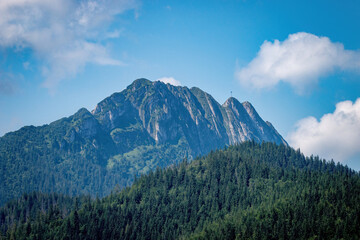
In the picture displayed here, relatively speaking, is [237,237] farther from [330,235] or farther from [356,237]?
[356,237]

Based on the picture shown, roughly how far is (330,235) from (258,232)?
37.4m

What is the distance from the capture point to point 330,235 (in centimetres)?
19088

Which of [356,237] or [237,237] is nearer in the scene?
[356,237]

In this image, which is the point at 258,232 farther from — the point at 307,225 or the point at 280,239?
the point at 307,225

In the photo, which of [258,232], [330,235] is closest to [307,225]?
[330,235]

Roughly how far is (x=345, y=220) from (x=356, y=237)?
12713mm

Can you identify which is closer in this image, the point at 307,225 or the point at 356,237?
the point at 356,237

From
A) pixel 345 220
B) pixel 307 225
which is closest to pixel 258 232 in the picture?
pixel 307 225

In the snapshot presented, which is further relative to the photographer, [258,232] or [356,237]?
[258,232]

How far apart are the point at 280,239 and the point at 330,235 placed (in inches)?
1030

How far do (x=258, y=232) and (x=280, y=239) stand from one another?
12286 mm

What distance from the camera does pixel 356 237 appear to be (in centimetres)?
18688

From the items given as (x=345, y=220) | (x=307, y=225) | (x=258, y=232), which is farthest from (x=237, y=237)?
(x=345, y=220)

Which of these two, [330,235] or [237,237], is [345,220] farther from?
[237,237]
